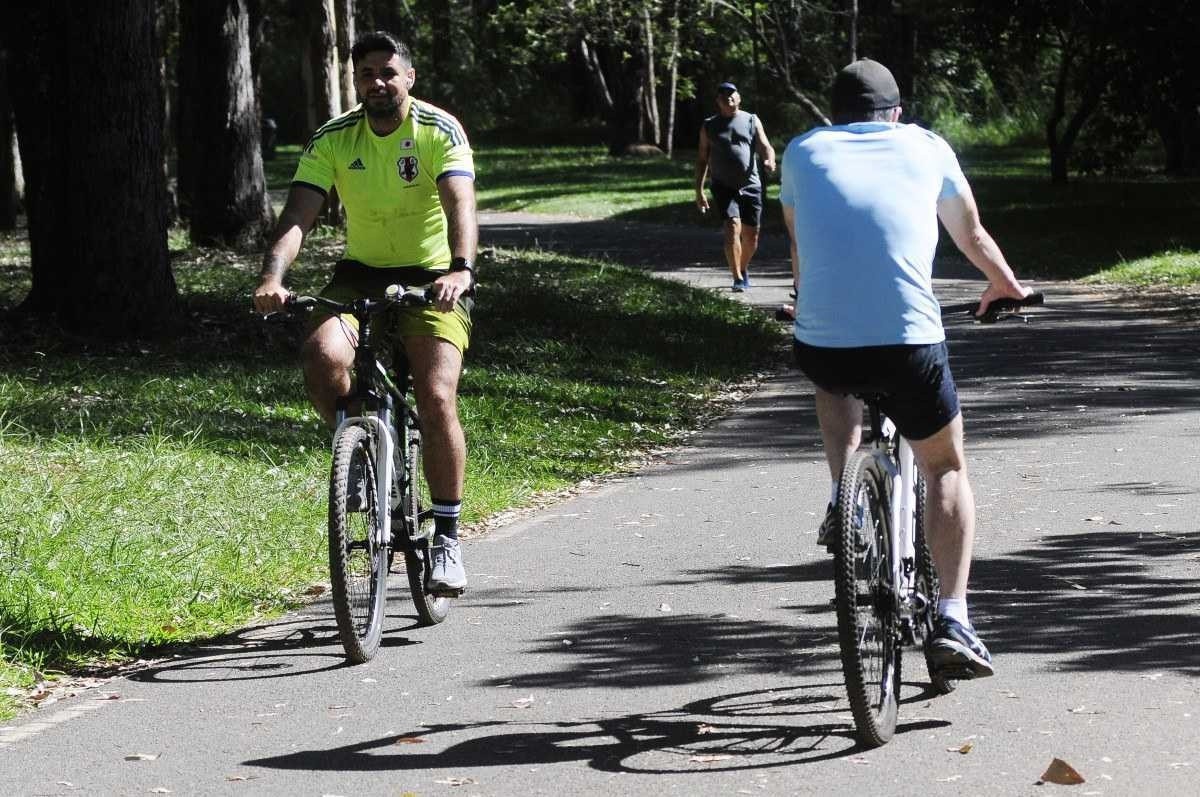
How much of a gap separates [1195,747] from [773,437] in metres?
6.58

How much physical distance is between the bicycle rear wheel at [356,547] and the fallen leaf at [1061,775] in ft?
7.76

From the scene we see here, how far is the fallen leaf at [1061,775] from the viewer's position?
15.4 feet

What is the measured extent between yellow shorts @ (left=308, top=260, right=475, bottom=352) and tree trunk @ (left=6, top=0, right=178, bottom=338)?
7.45 metres

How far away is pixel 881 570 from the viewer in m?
5.17

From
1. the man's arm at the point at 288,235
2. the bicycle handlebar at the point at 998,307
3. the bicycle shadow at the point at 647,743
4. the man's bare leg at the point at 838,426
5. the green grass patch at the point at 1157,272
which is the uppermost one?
the man's arm at the point at 288,235

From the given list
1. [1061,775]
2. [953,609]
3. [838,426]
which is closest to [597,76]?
[838,426]

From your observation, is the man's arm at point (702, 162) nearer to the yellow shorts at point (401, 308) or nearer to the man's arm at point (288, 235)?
the yellow shorts at point (401, 308)

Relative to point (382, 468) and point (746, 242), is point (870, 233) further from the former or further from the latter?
point (746, 242)

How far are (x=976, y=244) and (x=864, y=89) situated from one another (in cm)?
55

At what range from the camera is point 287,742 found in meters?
5.28

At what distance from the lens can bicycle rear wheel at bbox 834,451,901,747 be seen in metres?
4.84

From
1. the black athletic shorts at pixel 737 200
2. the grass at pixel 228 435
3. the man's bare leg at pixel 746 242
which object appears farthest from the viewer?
the man's bare leg at pixel 746 242

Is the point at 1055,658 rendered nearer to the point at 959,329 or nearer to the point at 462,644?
the point at 462,644

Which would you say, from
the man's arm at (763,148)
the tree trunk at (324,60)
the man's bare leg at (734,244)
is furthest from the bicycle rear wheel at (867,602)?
the tree trunk at (324,60)
